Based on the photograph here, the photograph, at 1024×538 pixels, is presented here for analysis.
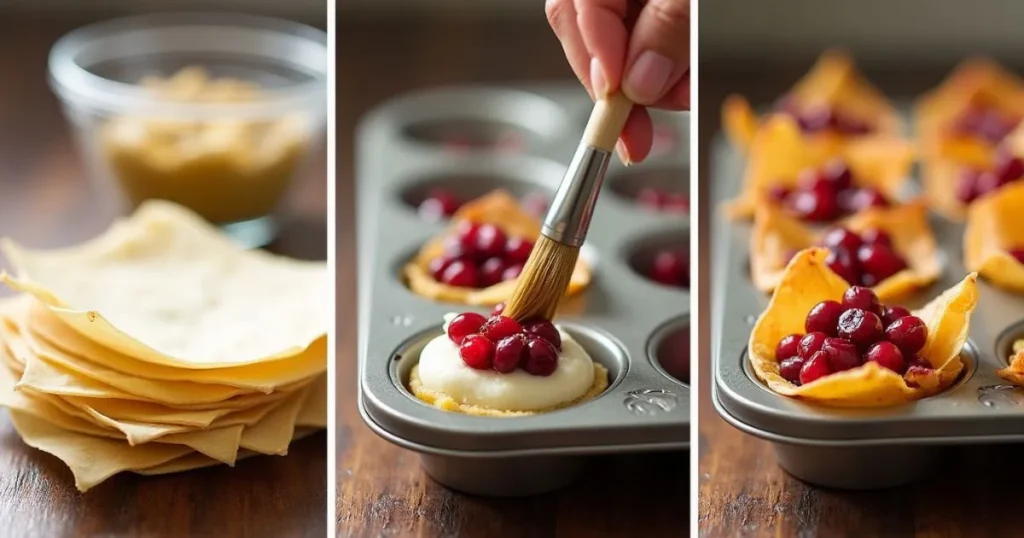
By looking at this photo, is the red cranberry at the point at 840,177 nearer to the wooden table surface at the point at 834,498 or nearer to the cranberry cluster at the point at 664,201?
the cranberry cluster at the point at 664,201

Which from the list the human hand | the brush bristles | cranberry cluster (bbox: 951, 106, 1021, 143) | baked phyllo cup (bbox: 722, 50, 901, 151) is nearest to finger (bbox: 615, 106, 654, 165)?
the human hand

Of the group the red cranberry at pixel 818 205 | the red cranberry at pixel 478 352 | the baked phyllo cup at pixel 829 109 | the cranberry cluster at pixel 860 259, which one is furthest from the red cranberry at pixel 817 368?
the baked phyllo cup at pixel 829 109

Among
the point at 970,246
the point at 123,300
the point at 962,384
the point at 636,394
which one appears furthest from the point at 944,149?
the point at 123,300

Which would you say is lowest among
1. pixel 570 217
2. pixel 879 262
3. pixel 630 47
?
pixel 879 262

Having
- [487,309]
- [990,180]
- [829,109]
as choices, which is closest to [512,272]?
[487,309]

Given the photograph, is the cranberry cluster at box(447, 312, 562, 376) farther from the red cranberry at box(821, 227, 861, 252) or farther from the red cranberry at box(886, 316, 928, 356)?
the red cranberry at box(821, 227, 861, 252)

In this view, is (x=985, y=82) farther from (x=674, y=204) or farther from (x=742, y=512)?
(x=742, y=512)

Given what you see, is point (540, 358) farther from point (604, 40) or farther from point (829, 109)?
point (829, 109)
